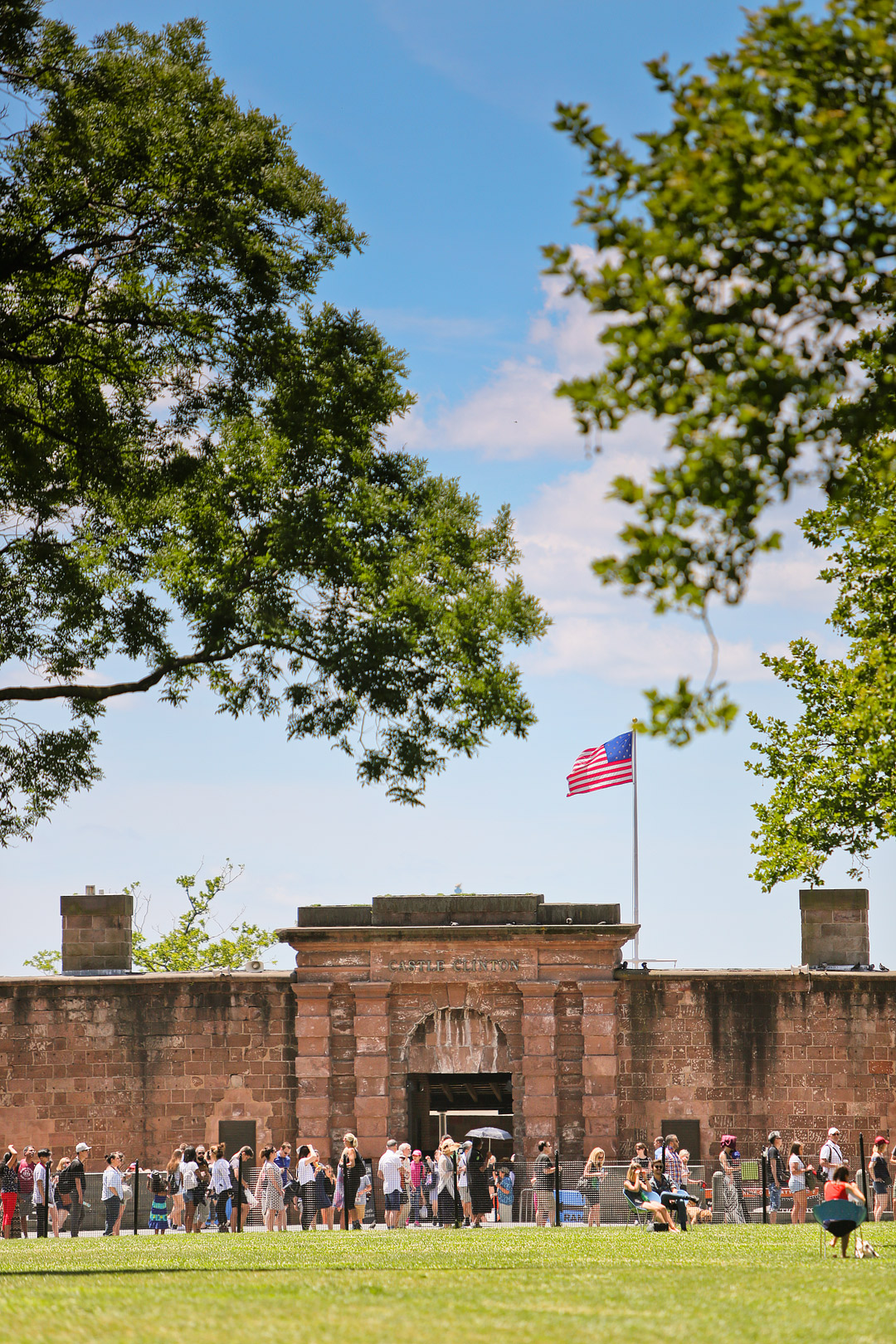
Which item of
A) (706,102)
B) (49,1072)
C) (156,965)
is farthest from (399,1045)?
(156,965)

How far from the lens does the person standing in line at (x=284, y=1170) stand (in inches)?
922

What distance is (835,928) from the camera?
2789 cm

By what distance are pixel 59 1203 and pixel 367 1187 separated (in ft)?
16.5

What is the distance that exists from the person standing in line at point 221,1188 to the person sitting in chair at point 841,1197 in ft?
32.9

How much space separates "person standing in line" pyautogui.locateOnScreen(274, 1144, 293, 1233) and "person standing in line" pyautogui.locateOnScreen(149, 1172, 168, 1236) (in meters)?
1.76

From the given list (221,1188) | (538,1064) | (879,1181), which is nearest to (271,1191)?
(221,1188)

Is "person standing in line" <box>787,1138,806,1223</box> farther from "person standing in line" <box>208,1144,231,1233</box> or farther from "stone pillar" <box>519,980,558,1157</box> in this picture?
"person standing in line" <box>208,1144,231,1233</box>

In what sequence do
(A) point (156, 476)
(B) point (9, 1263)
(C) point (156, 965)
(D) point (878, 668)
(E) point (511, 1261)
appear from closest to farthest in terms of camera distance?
(E) point (511, 1261)
(B) point (9, 1263)
(A) point (156, 476)
(D) point (878, 668)
(C) point (156, 965)

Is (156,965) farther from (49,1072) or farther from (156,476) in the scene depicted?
(156,476)

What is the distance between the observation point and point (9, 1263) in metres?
17.1

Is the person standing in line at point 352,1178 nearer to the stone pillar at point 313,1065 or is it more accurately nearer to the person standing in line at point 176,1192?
the person standing in line at point 176,1192

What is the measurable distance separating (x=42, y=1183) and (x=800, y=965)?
13.6 m

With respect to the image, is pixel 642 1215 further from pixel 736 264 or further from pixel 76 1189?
pixel 736 264

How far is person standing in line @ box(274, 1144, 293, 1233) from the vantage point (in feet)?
76.8
